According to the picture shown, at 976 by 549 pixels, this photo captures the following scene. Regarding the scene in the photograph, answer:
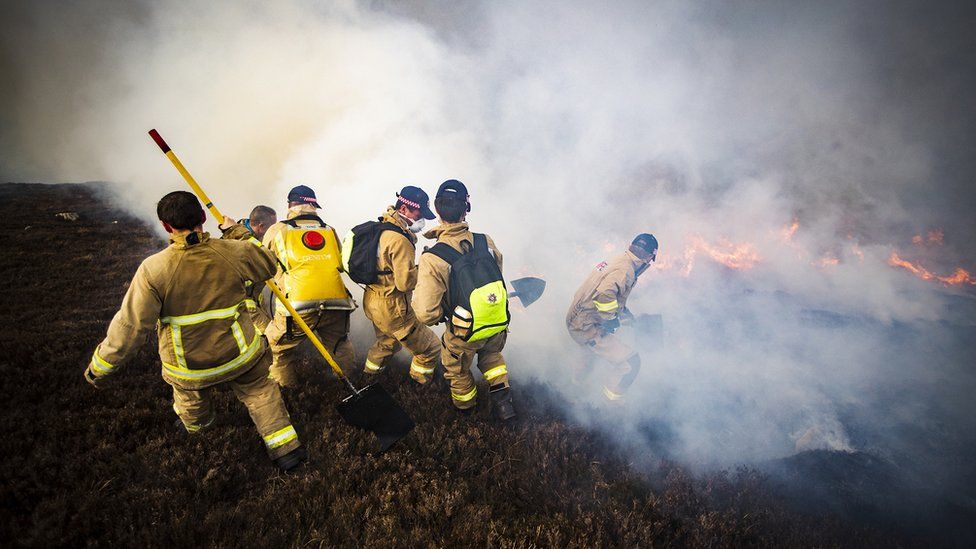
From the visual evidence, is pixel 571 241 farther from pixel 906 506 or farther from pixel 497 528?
pixel 497 528

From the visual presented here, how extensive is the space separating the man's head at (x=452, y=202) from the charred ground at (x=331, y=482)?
2432 mm

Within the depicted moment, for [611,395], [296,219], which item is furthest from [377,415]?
[611,395]

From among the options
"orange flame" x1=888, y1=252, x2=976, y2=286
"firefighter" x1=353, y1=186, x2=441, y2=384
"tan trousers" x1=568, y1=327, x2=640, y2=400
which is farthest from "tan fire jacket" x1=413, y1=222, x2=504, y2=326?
"orange flame" x1=888, y1=252, x2=976, y2=286

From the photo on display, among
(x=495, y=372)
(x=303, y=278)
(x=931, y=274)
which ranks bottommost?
(x=495, y=372)

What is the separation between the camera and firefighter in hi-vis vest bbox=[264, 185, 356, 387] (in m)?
4.08

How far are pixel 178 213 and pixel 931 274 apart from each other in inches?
1051

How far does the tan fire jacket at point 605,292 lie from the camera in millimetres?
4820

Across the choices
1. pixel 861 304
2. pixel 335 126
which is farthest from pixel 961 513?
pixel 335 126

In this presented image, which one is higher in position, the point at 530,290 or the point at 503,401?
the point at 530,290

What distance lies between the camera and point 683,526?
130 inches

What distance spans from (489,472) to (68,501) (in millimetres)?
3355

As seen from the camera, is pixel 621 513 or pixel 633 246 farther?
pixel 633 246

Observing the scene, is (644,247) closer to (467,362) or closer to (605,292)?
(605,292)

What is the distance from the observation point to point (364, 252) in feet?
13.1
